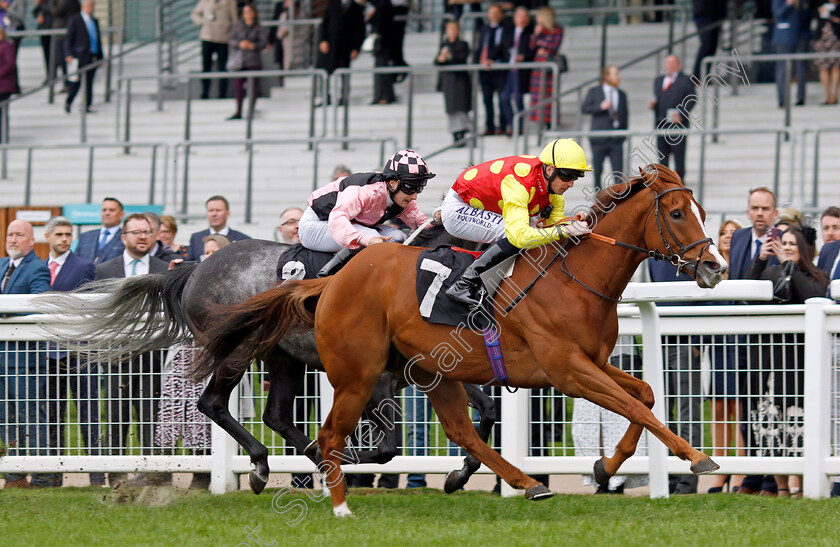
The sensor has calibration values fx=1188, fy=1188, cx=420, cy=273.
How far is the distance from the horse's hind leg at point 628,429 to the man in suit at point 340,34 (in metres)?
9.44

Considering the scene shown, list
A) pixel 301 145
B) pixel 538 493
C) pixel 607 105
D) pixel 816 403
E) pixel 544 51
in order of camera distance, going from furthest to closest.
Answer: pixel 301 145 → pixel 544 51 → pixel 607 105 → pixel 816 403 → pixel 538 493

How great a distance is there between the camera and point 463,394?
20.4ft

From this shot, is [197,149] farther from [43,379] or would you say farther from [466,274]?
[466,274]

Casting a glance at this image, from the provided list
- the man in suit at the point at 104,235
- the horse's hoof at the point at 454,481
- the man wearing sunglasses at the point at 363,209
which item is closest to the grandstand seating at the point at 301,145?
the man in suit at the point at 104,235

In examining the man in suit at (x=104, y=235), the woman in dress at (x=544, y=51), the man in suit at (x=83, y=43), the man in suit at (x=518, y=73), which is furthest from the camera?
the man in suit at (x=83, y=43)

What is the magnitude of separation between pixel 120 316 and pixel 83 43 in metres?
9.84

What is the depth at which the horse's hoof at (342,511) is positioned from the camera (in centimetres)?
594

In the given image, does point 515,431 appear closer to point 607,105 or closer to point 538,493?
point 538,493

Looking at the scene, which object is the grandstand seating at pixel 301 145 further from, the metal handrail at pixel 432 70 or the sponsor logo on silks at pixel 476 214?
the sponsor logo on silks at pixel 476 214

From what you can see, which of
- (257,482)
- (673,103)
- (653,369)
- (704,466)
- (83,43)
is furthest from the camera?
(83,43)

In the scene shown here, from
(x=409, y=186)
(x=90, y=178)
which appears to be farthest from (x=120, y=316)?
(x=90, y=178)

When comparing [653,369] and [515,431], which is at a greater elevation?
[653,369]

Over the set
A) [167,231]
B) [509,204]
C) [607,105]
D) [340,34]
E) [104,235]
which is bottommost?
[104,235]

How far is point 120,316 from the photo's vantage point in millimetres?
7047
